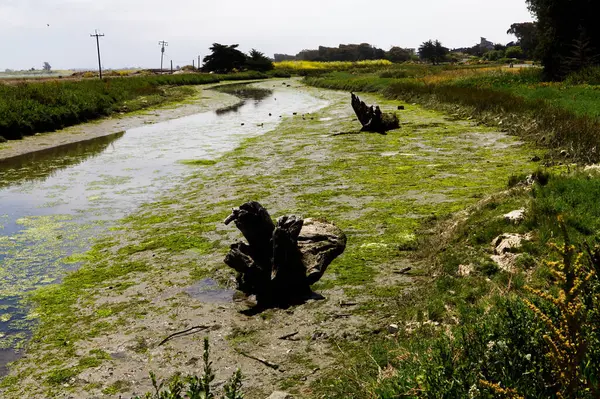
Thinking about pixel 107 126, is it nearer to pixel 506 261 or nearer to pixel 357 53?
pixel 506 261

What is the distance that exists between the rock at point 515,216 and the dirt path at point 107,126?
2000 centimetres

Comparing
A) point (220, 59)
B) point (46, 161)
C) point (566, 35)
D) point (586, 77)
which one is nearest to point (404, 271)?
point (46, 161)

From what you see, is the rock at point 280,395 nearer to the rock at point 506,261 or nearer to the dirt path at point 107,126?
the rock at point 506,261

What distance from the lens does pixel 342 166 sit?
1543 centimetres

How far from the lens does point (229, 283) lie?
7855 millimetres

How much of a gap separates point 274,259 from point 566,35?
2991 cm

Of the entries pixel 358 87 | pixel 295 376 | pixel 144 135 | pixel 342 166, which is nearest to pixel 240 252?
pixel 295 376

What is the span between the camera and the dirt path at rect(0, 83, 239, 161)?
22.9 m

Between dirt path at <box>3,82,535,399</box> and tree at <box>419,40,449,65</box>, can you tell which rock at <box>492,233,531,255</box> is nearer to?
dirt path at <box>3,82,535,399</box>

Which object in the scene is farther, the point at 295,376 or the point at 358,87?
the point at 358,87

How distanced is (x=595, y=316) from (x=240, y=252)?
5.12m

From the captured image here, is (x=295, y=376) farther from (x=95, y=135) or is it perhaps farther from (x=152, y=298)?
(x=95, y=135)

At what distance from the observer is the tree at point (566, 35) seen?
28.8 meters

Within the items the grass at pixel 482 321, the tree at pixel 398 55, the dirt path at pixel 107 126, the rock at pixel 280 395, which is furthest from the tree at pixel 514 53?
the rock at pixel 280 395
